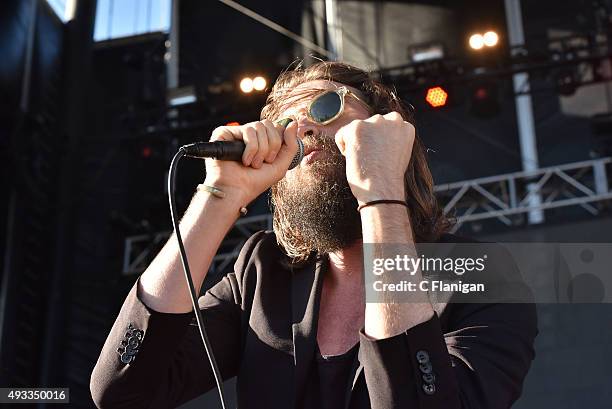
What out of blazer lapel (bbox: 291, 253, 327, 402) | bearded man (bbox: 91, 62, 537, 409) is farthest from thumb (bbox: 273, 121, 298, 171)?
blazer lapel (bbox: 291, 253, 327, 402)

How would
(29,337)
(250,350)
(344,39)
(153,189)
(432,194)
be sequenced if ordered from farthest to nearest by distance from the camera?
(344,39)
(153,189)
(29,337)
(432,194)
(250,350)

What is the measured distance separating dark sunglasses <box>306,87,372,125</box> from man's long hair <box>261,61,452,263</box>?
0.24 m

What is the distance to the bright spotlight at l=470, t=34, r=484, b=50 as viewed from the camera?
8250mm

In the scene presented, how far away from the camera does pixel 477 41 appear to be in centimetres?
828

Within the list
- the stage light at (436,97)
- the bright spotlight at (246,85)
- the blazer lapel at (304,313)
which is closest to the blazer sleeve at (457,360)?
the blazer lapel at (304,313)

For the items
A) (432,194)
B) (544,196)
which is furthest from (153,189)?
(432,194)

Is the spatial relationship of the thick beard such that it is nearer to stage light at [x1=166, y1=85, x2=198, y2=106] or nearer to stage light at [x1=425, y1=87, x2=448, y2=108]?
stage light at [x1=425, y1=87, x2=448, y2=108]

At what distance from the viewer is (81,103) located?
29.4 feet

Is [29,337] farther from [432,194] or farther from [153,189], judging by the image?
[432,194]

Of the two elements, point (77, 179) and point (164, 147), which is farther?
point (164, 147)

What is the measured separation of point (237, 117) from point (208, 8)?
1.64 metres

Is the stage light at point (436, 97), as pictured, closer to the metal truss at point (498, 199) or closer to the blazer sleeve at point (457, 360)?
the metal truss at point (498, 199)

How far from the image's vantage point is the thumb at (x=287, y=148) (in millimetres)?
1831

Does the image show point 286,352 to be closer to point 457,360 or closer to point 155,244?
point 457,360
